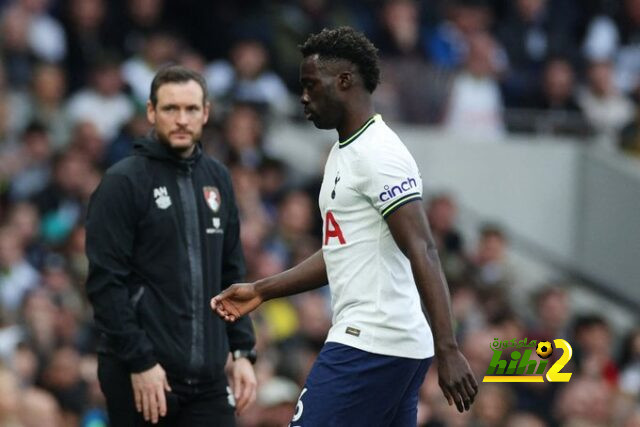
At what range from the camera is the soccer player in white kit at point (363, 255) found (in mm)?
5953

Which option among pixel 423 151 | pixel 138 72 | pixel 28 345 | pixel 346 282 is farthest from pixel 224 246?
pixel 423 151

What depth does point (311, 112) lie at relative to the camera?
6125 mm

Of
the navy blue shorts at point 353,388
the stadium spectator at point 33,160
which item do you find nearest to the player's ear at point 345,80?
the navy blue shorts at point 353,388

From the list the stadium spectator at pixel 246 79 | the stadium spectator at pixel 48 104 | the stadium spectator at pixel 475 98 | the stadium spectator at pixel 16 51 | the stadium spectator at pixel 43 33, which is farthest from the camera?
the stadium spectator at pixel 475 98

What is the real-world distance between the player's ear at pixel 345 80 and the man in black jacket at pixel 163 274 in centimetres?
95

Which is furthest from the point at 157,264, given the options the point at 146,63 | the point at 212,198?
the point at 146,63

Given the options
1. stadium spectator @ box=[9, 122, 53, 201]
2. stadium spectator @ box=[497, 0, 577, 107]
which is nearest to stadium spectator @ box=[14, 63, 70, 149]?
stadium spectator @ box=[9, 122, 53, 201]

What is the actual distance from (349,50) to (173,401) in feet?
5.63

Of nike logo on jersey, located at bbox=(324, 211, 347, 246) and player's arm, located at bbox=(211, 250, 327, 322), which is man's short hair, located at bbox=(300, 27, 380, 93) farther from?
player's arm, located at bbox=(211, 250, 327, 322)

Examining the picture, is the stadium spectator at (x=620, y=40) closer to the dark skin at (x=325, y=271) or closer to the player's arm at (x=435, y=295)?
the dark skin at (x=325, y=271)

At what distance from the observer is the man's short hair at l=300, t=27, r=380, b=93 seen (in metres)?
6.08

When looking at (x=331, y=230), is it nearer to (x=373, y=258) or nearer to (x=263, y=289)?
(x=373, y=258)

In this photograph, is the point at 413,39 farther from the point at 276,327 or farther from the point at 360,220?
the point at 360,220

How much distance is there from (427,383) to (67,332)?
2649 mm
